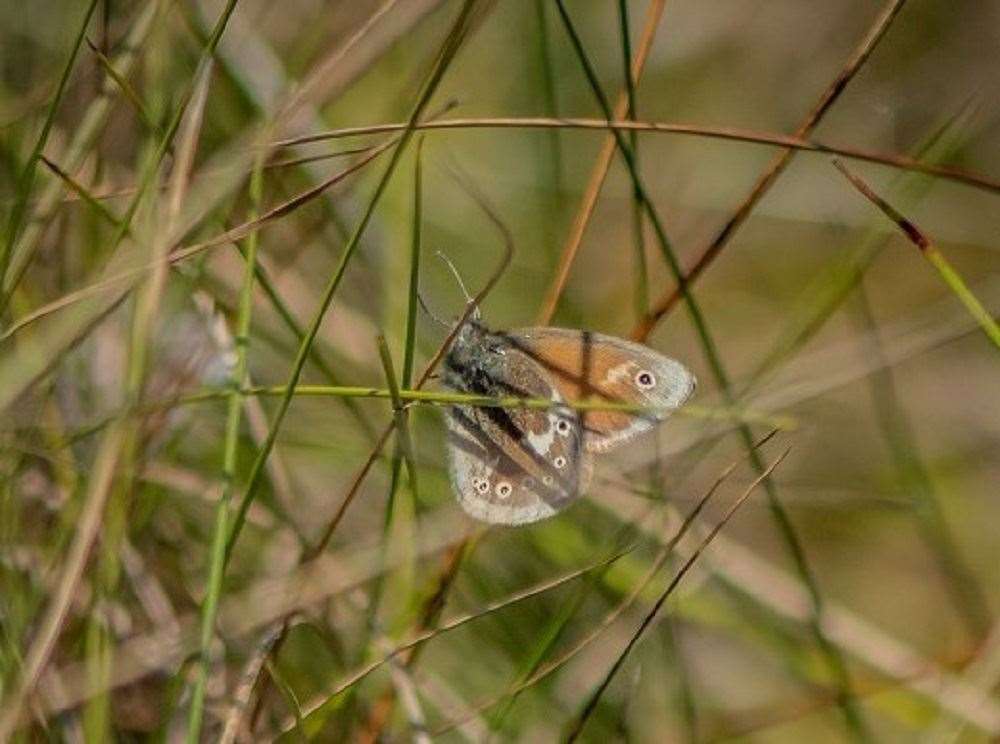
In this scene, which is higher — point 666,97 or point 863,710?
point 666,97

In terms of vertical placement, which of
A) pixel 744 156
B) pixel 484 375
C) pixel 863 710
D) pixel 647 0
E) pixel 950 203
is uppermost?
pixel 647 0

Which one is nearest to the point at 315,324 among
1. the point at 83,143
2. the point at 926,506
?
the point at 83,143

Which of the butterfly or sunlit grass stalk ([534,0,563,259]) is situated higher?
sunlit grass stalk ([534,0,563,259])

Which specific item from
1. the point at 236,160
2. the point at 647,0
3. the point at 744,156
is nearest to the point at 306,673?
the point at 236,160

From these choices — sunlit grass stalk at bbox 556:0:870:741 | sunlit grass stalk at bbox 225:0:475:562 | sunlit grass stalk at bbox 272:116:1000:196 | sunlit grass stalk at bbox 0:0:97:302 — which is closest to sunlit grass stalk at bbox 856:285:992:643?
sunlit grass stalk at bbox 556:0:870:741

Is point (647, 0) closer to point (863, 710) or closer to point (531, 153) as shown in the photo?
point (531, 153)

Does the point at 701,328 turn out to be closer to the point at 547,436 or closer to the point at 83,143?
the point at 547,436

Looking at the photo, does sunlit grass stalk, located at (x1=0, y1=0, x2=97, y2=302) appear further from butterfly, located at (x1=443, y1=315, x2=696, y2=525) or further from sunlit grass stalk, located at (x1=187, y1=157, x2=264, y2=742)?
butterfly, located at (x1=443, y1=315, x2=696, y2=525)
